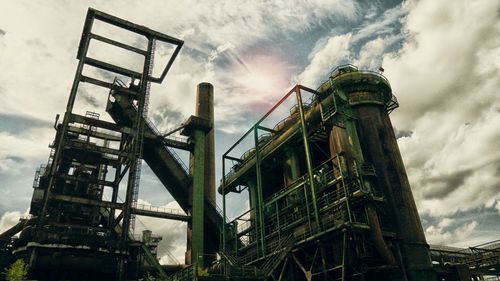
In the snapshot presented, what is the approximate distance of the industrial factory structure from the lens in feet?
78.4

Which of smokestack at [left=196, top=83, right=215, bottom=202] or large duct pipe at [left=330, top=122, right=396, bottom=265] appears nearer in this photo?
large duct pipe at [left=330, top=122, right=396, bottom=265]

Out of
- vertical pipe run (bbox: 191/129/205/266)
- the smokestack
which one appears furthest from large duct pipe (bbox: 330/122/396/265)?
the smokestack

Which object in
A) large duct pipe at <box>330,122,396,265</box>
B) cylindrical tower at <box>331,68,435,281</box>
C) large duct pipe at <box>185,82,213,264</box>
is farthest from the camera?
large duct pipe at <box>185,82,213,264</box>

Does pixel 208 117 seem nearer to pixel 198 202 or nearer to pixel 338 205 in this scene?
pixel 198 202

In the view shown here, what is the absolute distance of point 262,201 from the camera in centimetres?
3161

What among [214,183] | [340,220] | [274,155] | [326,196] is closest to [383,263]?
[340,220]

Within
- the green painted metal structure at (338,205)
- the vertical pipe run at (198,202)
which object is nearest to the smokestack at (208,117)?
the vertical pipe run at (198,202)

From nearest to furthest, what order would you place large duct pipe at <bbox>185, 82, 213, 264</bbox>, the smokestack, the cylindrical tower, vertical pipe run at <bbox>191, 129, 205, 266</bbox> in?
the cylindrical tower → vertical pipe run at <bbox>191, 129, 205, 266</bbox> → large duct pipe at <bbox>185, 82, 213, 264</bbox> → the smokestack

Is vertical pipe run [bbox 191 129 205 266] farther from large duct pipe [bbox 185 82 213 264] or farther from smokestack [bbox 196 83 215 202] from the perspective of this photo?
smokestack [bbox 196 83 215 202]

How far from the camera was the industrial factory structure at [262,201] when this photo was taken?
23.9 m

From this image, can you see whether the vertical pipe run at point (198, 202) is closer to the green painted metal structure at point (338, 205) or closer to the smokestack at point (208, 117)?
the green painted metal structure at point (338, 205)

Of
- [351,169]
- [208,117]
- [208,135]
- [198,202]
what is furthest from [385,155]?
[208,135]

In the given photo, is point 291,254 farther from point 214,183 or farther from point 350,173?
point 214,183

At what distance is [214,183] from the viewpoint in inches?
1898
